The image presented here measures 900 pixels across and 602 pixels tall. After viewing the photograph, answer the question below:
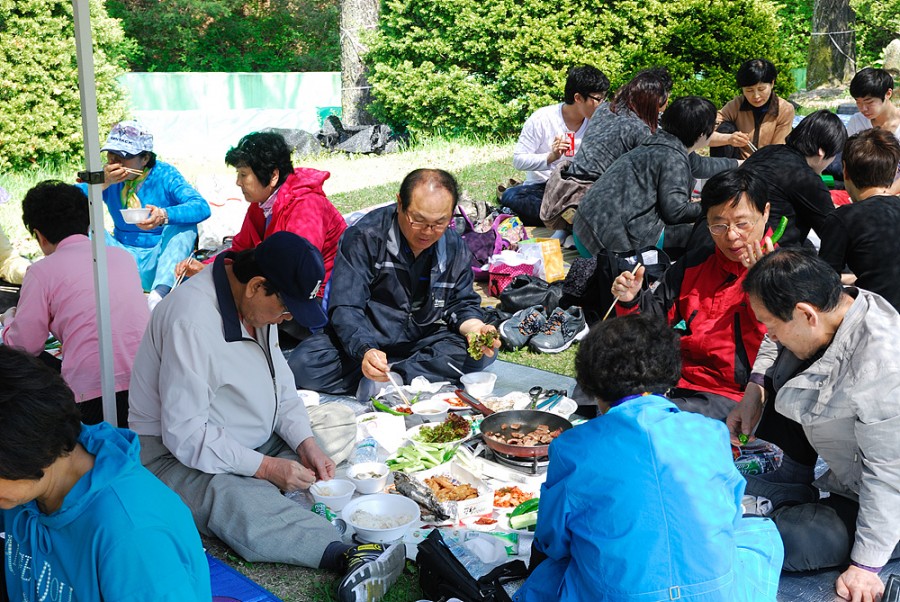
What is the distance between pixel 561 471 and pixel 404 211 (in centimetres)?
254

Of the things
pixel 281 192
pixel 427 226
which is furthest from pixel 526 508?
pixel 281 192

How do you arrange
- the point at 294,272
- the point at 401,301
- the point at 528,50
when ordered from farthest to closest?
the point at 528,50 < the point at 401,301 < the point at 294,272

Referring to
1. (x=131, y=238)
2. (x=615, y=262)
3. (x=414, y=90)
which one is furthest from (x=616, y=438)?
(x=414, y=90)

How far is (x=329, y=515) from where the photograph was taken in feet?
11.5

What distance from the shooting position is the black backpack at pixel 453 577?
9.52ft

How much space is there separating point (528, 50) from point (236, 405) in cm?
1070

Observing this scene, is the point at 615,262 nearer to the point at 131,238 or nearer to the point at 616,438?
the point at 616,438

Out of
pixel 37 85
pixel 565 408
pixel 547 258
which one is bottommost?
pixel 565 408

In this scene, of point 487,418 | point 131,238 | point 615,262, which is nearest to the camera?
point 487,418

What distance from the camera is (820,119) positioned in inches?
222

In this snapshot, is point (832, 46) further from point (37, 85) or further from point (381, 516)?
point (381, 516)

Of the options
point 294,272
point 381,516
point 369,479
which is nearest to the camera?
point 294,272

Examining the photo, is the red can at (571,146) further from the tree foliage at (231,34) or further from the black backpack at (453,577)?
the tree foliage at (231,34)

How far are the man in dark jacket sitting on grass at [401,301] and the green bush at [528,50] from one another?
22.8 feet
